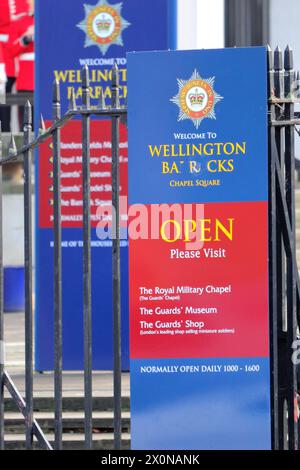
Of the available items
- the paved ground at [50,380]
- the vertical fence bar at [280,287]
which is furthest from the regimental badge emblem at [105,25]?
the vertical fence bar at [280,287]

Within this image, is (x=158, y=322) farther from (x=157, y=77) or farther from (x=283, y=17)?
(x=283, y=17)

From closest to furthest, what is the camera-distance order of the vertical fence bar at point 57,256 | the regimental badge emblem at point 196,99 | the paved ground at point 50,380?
the regimental badge emblem at point 196,99 < the vertical fence bar at point 57,256 < the paved ground at point 50,380

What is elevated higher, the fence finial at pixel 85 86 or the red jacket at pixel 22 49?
the red jacket at pixel 22 49

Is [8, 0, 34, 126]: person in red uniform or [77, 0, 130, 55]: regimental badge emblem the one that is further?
[8, 0, 34, 126]: person in red uniform

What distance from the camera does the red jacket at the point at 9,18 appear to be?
1348 centimetres

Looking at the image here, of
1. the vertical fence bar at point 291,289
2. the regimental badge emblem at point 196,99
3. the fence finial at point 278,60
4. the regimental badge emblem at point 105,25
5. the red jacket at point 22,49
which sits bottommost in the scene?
the vertical fence bar at point 291,289

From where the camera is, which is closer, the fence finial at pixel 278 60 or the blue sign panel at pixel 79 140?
the fence finial at pixel 278 60

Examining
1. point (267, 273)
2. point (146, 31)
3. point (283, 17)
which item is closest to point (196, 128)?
point (267, 273)

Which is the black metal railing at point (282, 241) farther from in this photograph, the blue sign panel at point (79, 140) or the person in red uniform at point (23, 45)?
the person in red uniform at point (23, 45)

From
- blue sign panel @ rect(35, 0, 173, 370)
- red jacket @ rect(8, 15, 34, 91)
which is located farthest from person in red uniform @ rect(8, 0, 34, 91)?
blue sign panel @ rect(35, 0, 173, 370)

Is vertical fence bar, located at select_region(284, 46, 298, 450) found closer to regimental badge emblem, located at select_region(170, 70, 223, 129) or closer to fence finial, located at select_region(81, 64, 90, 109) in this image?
regimental badge emblem, located at select_region(170, 70, 223, 129)

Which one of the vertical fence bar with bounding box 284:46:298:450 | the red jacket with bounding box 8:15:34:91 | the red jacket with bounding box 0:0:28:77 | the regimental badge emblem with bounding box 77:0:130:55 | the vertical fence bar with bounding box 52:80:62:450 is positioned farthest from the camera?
the red jacket with bounding box 8:15:34:91

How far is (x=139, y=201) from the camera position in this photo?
5.96 meters

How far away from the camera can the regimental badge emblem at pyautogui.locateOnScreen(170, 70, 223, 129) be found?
5.88 m
